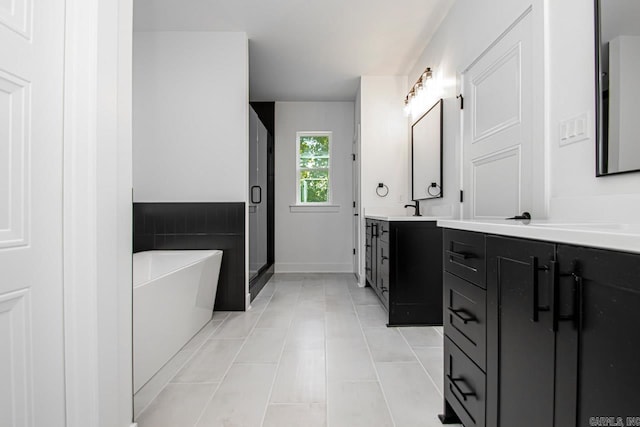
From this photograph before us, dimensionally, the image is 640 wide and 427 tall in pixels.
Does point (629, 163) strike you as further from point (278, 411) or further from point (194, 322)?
point (194, 322)

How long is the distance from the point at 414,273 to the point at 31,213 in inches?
96.5

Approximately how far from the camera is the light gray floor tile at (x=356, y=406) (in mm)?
1468

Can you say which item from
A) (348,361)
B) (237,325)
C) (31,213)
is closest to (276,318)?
(237,325)

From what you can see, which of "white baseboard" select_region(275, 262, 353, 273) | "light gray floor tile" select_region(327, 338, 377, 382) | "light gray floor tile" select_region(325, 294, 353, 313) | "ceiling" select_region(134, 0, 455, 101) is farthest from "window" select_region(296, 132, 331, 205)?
"light gray floor tile" select_region(327, 338, 377, 382)

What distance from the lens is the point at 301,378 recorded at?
73.7 inches

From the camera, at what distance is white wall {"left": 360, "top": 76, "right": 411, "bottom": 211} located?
164 inches

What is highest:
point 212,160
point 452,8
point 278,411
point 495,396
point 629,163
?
point 452,8

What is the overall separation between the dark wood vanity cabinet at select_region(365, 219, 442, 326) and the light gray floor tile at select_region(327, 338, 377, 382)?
1.74 ft

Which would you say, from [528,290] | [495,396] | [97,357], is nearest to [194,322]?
[97,357]

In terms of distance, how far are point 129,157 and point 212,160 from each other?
1.85 m

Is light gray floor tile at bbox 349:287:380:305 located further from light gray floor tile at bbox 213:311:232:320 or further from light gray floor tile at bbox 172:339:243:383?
light gray floor tile at bbox 172:339:243:383

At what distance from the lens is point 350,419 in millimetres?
1483

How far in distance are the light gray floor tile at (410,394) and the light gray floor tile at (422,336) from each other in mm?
359

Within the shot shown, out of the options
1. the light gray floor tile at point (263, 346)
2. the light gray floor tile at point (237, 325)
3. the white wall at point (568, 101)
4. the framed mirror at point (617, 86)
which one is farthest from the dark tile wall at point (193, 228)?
the framed mirror at point (617, 86)
